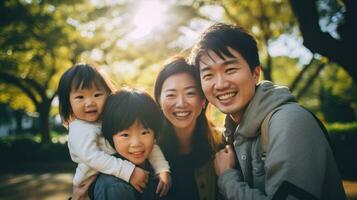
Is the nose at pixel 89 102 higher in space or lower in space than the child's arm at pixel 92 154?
higher

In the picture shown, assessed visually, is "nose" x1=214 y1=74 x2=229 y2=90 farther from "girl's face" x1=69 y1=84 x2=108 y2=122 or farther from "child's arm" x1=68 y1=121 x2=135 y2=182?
"girl's face" x1=69 y1=84 x2=108 y2=122

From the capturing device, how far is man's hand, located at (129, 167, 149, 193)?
89.7 inches

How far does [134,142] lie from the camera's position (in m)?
2.31

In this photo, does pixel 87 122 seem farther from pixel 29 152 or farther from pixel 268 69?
pixel 29 152

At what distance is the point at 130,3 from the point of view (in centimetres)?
1438

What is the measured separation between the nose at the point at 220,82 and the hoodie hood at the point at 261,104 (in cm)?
20

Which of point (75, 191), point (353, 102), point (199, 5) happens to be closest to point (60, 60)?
point (199, 5)

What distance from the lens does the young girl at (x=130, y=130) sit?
231cm

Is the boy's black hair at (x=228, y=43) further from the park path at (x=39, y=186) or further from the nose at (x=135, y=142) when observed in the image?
the park path at (x=39, y=186)

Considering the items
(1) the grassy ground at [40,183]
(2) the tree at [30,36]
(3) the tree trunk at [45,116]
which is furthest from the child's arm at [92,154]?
(3) the tree trunk at [45,116]

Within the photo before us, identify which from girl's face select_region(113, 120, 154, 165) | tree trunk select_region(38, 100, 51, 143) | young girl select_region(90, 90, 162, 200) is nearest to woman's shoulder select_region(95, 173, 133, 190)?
young girl select_region(90, 90, 162, 200)

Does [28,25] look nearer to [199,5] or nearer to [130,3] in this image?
[130,3]

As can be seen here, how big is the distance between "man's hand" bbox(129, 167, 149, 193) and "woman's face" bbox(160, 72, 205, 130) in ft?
1.78

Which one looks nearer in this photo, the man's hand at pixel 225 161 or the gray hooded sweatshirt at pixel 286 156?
the gray hooded sweatshirt at pixel 286 156
